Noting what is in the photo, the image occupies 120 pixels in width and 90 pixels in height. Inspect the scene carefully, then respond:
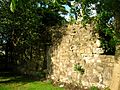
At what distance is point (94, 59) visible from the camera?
14109mm

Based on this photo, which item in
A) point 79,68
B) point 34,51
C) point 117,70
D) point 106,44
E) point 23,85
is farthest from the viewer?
point 34,51

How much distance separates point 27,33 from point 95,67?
6.28 m

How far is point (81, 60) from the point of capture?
1484 cm

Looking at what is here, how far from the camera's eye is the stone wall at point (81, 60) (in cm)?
1354

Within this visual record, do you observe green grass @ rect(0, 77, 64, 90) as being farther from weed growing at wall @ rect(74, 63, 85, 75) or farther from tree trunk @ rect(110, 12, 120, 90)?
tree trunk @ rect(110, 12, 120, 90)

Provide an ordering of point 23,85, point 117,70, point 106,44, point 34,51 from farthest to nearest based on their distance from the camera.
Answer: point 34,51, point 23,85, point 106,44, point 117,70

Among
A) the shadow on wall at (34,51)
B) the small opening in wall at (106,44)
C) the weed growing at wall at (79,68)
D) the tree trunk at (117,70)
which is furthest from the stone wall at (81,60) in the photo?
the tree trunk at (117,70)

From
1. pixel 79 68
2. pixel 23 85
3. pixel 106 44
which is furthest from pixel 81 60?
pixel 23 85

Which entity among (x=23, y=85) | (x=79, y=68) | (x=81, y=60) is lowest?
(x=23, y=85)

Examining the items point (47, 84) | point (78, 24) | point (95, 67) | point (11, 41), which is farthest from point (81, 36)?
point (11, 41)

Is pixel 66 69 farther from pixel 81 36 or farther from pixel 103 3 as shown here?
pixel 103 3

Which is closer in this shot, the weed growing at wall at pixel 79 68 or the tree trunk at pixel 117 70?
the tree trunk at pixel 117 70

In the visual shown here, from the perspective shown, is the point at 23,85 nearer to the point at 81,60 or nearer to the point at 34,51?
the point at 81,60

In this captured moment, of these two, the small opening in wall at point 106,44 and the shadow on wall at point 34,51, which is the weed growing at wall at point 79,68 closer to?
the small opening in wall at point 106,44
